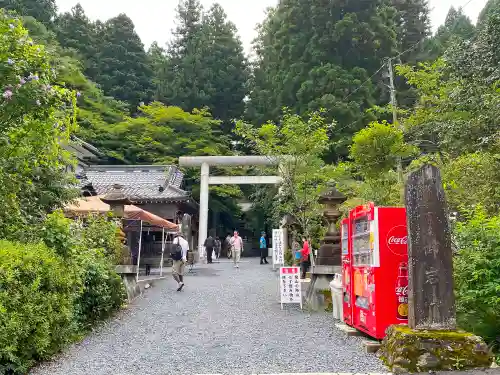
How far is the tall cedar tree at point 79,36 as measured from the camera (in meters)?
33.9

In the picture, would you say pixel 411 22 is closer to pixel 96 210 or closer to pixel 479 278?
pixel 96 210

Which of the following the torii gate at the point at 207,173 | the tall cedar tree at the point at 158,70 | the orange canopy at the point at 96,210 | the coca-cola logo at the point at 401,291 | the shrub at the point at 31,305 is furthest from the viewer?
the tall cedar tree at the point at 158,70

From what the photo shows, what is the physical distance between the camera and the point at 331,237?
1087 cm

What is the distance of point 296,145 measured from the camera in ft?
42.3

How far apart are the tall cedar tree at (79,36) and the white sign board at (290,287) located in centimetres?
2834

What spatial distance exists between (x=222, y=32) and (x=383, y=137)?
25.2m

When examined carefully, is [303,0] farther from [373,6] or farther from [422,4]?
[422,4]

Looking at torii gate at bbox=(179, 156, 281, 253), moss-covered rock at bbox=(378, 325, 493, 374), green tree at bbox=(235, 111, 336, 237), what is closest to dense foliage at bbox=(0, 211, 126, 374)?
moss-covered rock at bbox=(378, 325, 493, 374)

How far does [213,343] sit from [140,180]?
66.7 feet

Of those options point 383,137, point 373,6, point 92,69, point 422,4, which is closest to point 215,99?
point 92,69

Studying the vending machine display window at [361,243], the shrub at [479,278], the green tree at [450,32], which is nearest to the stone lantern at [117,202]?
the vending machine display window at [361,243]

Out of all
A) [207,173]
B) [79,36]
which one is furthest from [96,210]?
[79,36]

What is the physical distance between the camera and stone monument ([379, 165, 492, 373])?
5.10m

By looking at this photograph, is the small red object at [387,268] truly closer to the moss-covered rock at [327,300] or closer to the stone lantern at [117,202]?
the moss-covered rock at [327,300]
